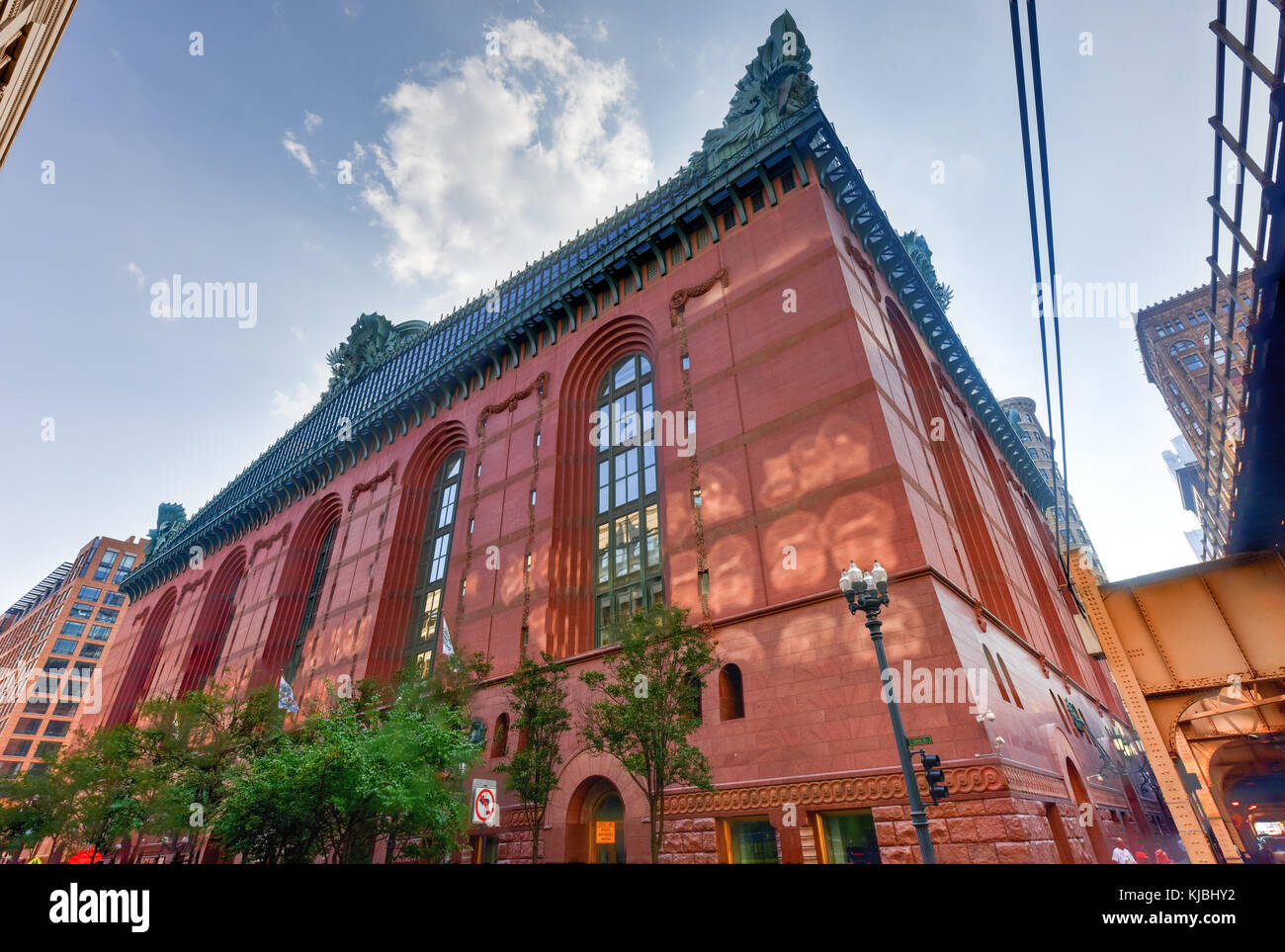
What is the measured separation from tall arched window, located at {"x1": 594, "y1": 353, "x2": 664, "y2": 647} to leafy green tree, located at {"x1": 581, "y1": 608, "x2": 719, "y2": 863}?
175 inches

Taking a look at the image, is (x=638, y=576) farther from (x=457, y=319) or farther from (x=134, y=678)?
(x=134, y=678)

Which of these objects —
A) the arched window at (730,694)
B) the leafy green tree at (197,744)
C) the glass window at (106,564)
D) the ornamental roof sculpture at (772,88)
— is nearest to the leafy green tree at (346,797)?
the leafy green tree at (197,744)

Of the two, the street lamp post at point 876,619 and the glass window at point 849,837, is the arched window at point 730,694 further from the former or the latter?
the street lamp post at point 876,619

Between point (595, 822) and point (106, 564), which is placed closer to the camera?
point (595, 822)

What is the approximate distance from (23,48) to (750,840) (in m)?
23.5

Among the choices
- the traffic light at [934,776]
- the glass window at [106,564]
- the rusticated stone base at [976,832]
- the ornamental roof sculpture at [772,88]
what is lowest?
the rusticated stone base at [976,832]

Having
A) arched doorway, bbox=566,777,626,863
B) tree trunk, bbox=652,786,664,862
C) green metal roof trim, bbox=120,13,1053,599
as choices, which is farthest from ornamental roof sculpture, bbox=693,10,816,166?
arched doorway, bbox=566,777,626,863

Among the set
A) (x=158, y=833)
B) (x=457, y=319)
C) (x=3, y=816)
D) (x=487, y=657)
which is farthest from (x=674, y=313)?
(x=3, y=816)

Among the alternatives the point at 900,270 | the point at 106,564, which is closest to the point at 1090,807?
the point at 900,270

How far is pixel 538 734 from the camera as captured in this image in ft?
64.1

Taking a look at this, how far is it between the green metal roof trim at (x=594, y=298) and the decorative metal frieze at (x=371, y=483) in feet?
9.46

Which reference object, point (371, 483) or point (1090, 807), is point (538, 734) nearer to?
point (1090, 807)

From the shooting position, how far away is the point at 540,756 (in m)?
18.8

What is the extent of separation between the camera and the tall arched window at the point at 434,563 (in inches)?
1201
